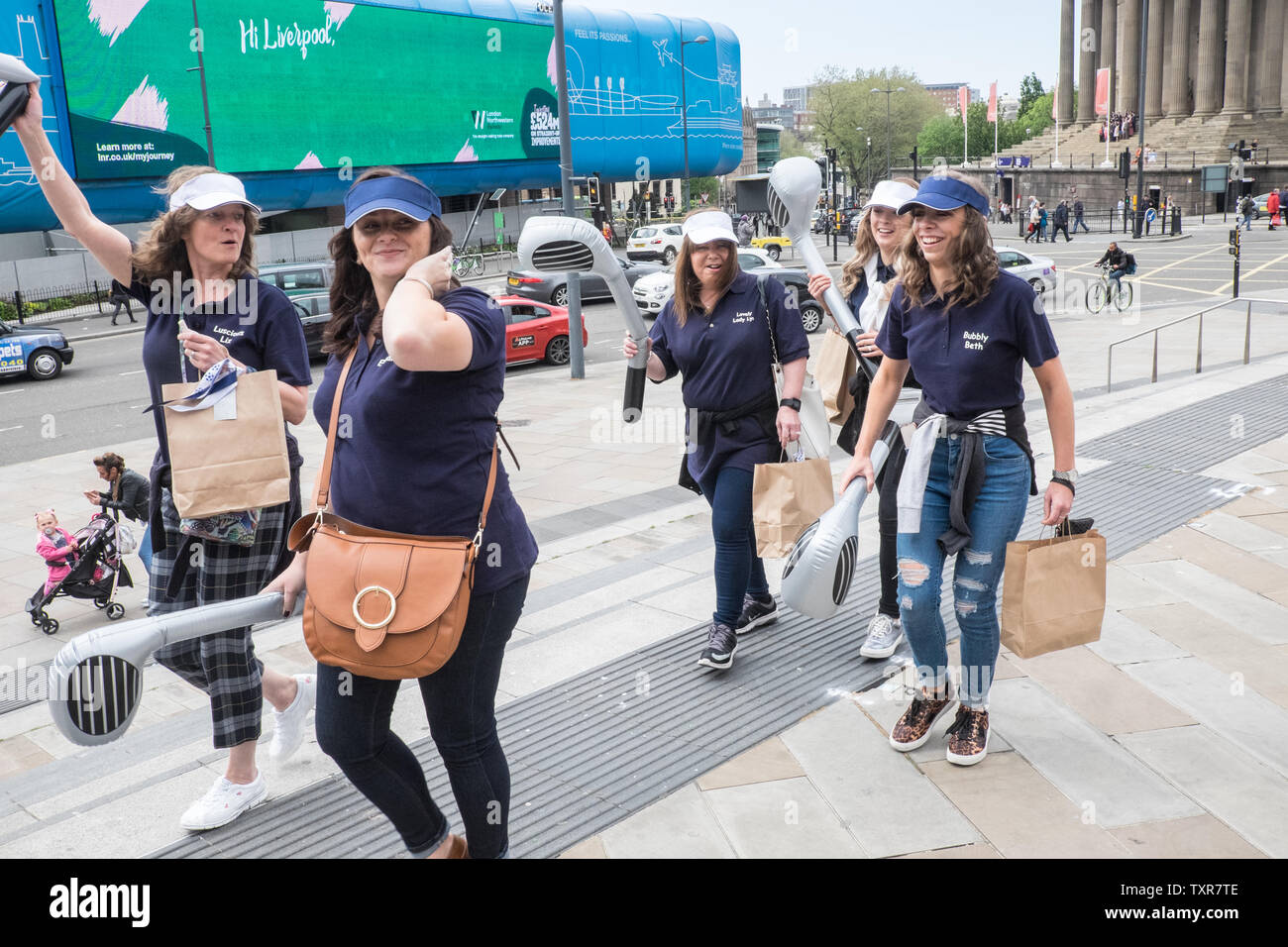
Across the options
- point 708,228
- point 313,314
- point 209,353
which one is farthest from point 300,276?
point 209,353

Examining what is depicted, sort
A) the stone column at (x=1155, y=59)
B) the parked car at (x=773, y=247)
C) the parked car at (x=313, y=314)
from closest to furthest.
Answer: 1. the parked car at (x=313, y=314)
2. the parked car at (x=773, y=247)
3. the stone column at (x=1155, y=59)

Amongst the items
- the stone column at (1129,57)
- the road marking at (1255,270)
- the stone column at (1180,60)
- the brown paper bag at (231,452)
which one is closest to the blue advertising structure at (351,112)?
the road marking at (1255,270)

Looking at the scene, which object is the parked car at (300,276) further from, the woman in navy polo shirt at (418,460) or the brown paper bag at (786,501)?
the woman in navy polo shirt at (418,460)

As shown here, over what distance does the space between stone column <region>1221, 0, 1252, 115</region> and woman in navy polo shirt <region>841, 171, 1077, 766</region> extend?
70.1 meters

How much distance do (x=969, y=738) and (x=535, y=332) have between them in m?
15.5

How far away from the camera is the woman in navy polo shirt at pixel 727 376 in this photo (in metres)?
4.49

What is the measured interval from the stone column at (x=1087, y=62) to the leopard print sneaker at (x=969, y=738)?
3226 inches

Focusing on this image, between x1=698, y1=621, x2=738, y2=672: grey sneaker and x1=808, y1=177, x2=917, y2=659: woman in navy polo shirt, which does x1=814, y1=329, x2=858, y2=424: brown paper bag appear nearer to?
x1=808, y1=177, x2=917, y2=659: woman in navy polo shirt

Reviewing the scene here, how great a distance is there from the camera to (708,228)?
4430 mm

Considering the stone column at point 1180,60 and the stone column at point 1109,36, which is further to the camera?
the stone column at point 1109,36

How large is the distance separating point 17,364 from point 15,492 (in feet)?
31.0

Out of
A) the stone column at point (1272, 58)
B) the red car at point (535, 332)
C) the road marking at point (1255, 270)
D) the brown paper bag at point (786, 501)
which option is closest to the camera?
the brown paper bag at point (786, 501)

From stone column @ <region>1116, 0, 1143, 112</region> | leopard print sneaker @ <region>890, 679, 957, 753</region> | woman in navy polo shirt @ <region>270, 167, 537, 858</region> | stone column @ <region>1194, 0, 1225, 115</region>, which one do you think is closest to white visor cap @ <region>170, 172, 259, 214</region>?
woman in navy polo shirt @ <region>270, 167, 537, 858</region>

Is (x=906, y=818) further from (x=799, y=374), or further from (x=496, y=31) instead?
(x=496, y=31)
